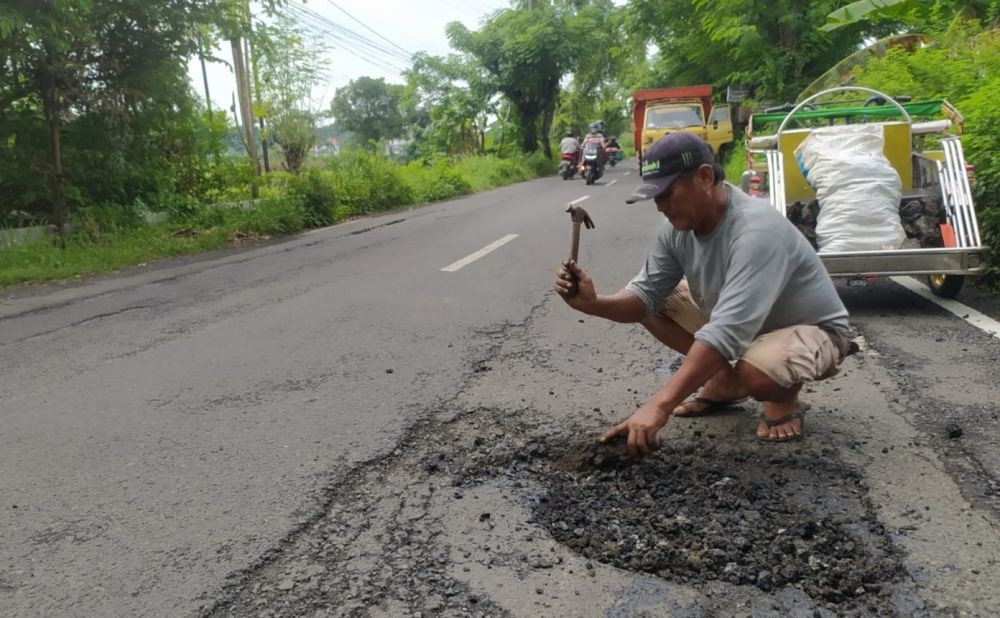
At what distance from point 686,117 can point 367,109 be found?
59.7 metres

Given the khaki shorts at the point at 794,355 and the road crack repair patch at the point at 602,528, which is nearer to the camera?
the road crack repair patch at the point at 602,528

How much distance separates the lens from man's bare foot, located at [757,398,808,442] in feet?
10.8

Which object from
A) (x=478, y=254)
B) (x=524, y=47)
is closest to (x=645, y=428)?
(x=478, y=254)

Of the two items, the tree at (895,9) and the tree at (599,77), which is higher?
the tree at (599,77)

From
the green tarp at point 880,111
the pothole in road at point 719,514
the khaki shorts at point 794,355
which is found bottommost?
the pothole in road at point 719,514

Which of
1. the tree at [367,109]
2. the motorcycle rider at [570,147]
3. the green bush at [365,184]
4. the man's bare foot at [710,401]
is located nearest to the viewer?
the man's bare foot at [710,401]

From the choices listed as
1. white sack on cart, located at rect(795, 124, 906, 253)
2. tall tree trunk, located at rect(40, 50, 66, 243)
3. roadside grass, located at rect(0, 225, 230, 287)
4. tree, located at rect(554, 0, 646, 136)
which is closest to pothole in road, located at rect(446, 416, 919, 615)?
white sack on cart, located at rect(795, 124, 906, 253)

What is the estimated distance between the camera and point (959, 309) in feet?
18.1

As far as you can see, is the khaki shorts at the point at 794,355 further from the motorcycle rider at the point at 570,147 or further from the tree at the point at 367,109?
the tree at the point at 367,109

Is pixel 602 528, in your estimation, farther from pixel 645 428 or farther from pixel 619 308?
pixel 619 308

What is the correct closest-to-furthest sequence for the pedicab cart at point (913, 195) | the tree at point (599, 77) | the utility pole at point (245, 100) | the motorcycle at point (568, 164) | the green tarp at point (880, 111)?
the pedicab cart at point (913, 195) < the green tarp at point (880, 111) < the utility pole at point (245, 100) < the motorcycle at point (568, 164) < the tree at point (599, 77)

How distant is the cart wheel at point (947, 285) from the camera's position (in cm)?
568

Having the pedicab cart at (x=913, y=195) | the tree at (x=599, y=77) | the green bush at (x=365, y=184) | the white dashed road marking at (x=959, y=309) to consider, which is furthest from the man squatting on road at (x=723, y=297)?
the tree at (x=599, y=77)

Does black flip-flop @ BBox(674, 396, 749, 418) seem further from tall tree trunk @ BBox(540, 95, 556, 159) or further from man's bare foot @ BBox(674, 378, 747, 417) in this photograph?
tall tree trunk @ BBox(540, 95, 556, 159)
